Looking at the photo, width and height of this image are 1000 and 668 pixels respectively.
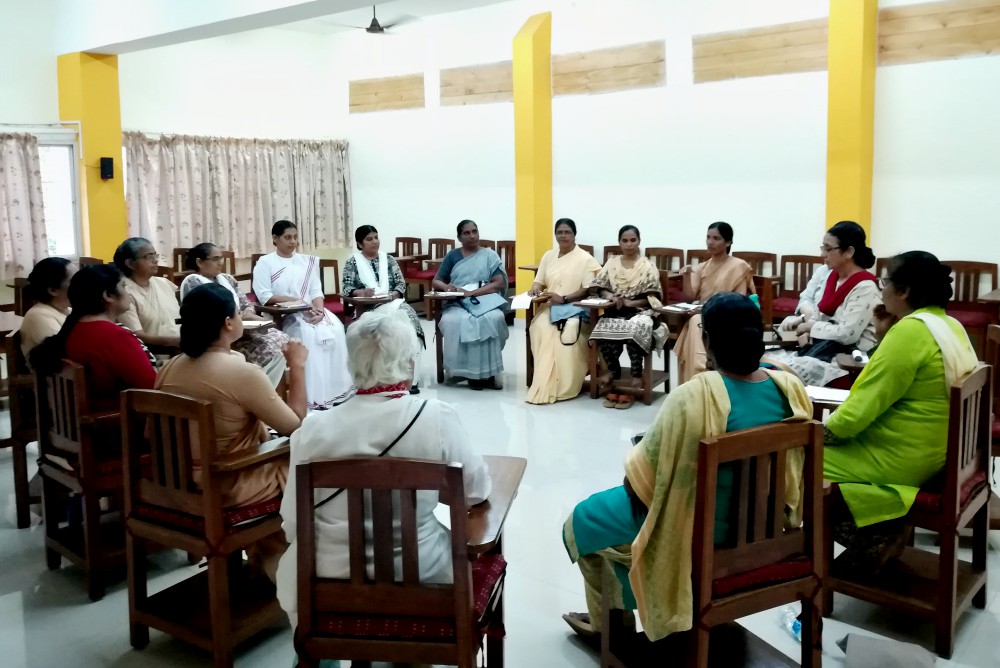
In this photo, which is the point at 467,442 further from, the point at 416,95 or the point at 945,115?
the point at 416,95

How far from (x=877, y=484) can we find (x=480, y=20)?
7315mm

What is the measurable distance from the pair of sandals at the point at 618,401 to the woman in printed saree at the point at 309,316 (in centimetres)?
160

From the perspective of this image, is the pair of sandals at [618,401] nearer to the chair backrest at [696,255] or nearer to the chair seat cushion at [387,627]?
the chair backrest at [696,255]

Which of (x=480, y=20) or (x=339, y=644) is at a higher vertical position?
(x=480, y=20)

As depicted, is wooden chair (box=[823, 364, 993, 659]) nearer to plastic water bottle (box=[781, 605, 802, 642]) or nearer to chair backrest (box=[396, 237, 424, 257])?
plastic water bottle (box=[781, 605, 802, 642])

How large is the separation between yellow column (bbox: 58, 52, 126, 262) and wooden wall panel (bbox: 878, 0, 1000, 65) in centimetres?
641

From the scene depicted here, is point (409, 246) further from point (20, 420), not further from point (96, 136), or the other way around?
point (20, 420)

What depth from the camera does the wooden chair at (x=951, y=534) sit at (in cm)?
246

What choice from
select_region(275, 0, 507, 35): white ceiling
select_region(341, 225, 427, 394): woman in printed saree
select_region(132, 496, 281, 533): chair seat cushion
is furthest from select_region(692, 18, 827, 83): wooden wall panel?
select_region(132, 496, 281, 533): chair seat cushion

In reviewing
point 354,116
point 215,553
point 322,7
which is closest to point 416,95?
point 354,116

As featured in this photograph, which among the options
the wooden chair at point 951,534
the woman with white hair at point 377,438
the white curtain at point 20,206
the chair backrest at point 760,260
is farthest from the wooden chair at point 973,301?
the white curtain at point 20,206

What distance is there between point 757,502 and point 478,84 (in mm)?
7560

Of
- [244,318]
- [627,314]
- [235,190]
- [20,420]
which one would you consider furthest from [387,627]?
[235,190]

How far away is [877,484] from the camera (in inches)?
102
